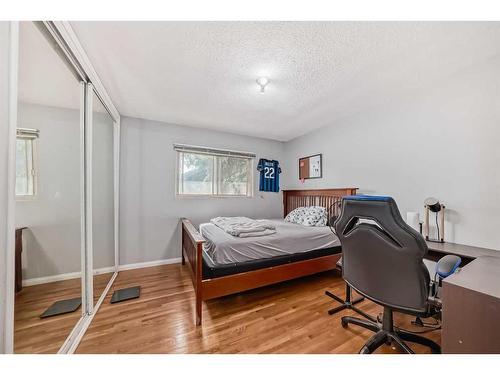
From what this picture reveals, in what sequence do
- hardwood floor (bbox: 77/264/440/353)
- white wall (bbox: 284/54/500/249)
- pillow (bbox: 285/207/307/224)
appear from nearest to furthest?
hardwood floor (bbox: 77/264/440/353), white wall (bbox: 284/54/500/249), pillow (bbox: 285/207/307/224)

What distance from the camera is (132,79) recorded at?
1.98 meters

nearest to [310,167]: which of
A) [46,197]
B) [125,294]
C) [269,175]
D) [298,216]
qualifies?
[269,175]

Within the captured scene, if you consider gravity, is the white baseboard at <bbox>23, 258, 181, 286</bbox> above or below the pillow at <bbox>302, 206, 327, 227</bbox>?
below

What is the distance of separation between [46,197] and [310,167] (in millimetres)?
3473

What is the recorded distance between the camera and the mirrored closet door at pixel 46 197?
1.02m

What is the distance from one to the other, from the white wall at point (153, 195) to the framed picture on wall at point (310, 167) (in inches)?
65.3

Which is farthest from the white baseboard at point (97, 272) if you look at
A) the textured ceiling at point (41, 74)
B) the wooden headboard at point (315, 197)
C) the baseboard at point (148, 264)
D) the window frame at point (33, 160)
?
the wooden headboard at point (315, 197)

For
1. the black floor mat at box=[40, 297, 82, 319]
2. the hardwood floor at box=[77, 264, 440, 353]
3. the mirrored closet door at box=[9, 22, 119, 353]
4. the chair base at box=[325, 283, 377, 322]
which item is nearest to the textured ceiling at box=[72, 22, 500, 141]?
the mirrored closet door at box=[9, 22, 119, 353]

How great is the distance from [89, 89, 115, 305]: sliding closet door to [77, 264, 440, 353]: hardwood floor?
0.98ft

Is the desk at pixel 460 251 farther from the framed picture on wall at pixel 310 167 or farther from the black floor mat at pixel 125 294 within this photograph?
the black floor mat at pixel 125 294

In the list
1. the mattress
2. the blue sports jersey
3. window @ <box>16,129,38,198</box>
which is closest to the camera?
window @ <box>16,129,38,198</box>

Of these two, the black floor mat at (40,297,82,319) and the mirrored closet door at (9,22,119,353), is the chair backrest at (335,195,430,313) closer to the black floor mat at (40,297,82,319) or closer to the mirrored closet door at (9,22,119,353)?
the mirrored closet door at (9,22,119,353)

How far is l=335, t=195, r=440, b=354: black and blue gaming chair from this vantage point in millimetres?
1104
